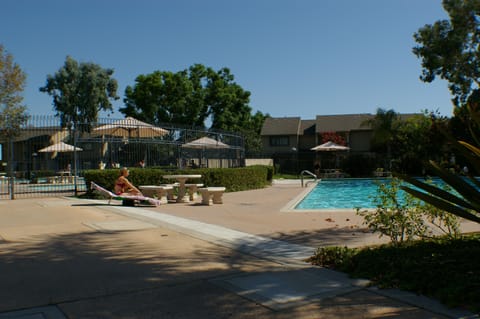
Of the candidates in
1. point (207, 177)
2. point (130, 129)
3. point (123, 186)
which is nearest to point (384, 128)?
point (207, 177)

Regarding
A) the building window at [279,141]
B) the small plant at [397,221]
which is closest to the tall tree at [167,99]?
the building window at [279,141]

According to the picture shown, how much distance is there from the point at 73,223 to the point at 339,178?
25.1 m

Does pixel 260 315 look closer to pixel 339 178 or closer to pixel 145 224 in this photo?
pixel 145 224

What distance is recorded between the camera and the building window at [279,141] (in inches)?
1959

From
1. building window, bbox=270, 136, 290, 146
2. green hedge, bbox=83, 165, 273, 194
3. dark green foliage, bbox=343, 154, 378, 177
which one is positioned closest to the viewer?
green hedge, bbox=83, 165, 273, 194

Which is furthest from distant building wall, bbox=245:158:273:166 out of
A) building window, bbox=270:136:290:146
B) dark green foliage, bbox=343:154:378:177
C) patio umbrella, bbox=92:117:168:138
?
building window, bbox=270:136:290:146

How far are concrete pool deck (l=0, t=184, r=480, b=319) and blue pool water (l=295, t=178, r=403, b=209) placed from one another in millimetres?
6701

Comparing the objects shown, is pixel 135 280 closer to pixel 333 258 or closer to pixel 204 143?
pixel 333 258

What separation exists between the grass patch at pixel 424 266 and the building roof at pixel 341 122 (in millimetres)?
39776

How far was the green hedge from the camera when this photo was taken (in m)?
17.4

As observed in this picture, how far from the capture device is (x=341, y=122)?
4722 centimetres

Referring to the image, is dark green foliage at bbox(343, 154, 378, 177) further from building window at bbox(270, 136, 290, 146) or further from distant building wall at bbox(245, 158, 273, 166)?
building window at bbox(270, 136, 290, 146)

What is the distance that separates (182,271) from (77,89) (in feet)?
162

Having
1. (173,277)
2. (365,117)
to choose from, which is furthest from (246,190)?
(365,117)
